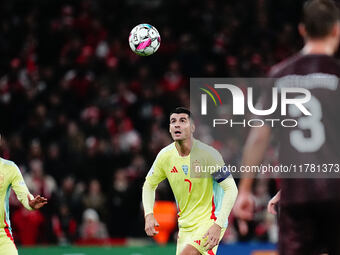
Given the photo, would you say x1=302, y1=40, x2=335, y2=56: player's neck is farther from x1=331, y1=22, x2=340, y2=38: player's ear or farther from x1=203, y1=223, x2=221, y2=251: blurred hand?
x1=203, y1=223, x2=221, y2=251: blurred hand

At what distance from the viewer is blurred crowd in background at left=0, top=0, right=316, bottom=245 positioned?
14.2 meters

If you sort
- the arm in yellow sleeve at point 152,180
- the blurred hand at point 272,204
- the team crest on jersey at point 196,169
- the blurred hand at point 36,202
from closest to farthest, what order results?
the blurred hand at point 272,204 < the blurred hand at point 36,202 < the team crest on jersey at point 196,169 < the arm in yellow sleeve at point 152,180

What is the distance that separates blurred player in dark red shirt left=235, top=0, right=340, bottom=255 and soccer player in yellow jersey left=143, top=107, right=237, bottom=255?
301cm

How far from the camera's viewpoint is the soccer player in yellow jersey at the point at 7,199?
7.76 meters

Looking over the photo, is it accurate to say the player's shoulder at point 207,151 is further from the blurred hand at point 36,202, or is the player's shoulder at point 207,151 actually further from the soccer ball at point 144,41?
the soccer ball at point 144,41

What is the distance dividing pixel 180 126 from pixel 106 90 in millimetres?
9141

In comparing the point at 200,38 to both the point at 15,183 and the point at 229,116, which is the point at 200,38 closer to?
the point at 229,116

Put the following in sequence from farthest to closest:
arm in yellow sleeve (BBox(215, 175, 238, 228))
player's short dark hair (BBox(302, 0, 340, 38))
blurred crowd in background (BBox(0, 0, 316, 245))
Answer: blurred crowd in background (BBox(0, 0, 316, 245))
arm in yellow sleeve (BBox(215, 175, 238, 228))
player's short dark hair (BBox(302, 0, 340, 38))

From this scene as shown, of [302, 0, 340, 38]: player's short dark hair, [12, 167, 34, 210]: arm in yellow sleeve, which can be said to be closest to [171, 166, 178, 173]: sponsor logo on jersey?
[12, 167, 34, 210]: arm in yellow sleeve

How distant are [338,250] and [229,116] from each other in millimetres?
11019

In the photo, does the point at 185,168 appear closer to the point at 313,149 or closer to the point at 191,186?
the point at 191,186

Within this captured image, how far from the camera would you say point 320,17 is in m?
4.59

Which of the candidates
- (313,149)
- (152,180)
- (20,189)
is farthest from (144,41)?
(313,149)

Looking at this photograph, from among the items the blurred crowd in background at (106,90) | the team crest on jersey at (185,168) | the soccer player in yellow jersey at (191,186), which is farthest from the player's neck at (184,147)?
the blurred crowd in background at (106,90)
